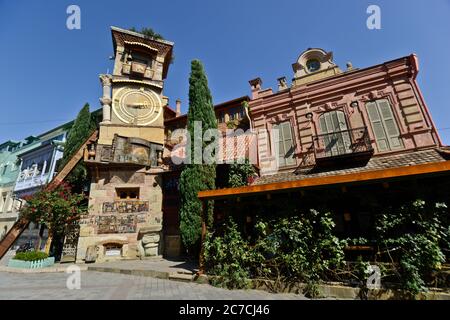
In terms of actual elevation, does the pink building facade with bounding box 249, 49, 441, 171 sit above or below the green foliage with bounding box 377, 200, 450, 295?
above

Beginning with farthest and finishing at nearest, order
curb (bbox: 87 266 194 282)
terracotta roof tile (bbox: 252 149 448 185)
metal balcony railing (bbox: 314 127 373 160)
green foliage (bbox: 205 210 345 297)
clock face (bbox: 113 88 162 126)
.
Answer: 1. clock face (bbox: 113 88 162 126)
2. metal balcony railing (bbox: 314 127 373 160)
3. terracotta roof tile (bbox: 252 149 448 185)
4. curb (bbox: 87 266 194 282)
5. green foliage (bbox: 205 210 345 297)

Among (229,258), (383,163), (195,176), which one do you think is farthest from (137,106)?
(383,163)

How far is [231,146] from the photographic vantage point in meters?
13.8

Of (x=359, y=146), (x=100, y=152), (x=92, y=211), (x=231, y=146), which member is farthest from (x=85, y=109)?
(x=359, y=146)

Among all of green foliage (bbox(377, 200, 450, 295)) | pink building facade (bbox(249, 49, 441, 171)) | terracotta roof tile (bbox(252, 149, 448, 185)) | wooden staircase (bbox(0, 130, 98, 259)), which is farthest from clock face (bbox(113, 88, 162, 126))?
green foliage (bbox(377, 200, 450, 295))

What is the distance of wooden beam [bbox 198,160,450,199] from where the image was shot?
16.4 ft

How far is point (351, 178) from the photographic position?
5.77 meters

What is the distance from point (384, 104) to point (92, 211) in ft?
59.2

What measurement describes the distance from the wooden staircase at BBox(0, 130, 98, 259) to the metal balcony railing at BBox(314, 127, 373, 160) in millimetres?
15779

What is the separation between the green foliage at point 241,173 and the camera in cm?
1176

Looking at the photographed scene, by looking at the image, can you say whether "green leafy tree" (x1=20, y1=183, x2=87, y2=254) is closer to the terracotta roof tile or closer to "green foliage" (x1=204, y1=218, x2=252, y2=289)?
"green foliage" (x1=204, y1=218, x2=252, y2=289)

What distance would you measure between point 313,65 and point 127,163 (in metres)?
14.1

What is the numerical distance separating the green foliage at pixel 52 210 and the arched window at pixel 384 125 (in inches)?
698

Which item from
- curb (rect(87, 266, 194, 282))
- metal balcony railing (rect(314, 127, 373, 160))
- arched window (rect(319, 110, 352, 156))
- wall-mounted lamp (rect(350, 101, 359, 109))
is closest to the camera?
curb (rect(87, 266, 194, 282))
